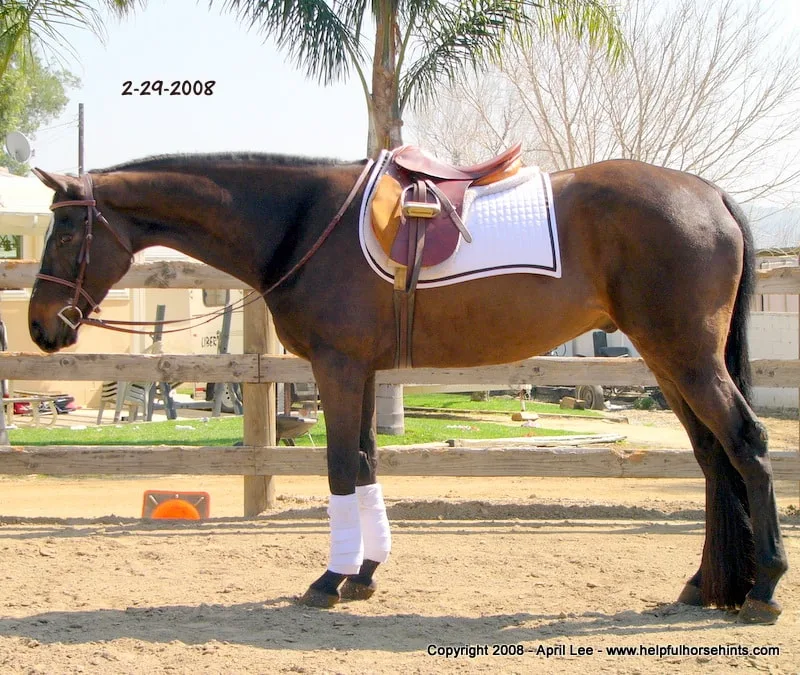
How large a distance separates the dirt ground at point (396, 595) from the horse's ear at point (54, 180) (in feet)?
6.39

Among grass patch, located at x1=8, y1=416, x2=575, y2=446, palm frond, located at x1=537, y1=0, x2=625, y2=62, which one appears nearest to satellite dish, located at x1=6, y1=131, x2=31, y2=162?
grass patch, located at x1=8, y1=416, x2=575, y2=446

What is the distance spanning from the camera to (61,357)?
6.16 metres

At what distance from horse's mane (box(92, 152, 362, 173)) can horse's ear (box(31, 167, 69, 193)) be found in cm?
25

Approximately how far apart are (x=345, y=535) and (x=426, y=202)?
63.0 inches

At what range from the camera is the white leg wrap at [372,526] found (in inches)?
168

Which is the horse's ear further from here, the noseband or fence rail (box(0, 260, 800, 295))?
fence rail (box(0, 260, 800, 295))

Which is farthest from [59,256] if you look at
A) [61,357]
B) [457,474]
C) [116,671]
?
[457,474]

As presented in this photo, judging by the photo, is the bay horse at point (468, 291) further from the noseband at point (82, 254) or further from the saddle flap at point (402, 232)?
the saddle flap at point (402, 232)

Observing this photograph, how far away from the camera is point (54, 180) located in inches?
156

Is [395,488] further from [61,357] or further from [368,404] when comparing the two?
[368,404]

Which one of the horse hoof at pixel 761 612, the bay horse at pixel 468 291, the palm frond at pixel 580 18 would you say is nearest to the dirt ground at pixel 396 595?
the horse hoof at pixel 761 612

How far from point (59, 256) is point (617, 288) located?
2581mm

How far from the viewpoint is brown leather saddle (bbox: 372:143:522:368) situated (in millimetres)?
3949

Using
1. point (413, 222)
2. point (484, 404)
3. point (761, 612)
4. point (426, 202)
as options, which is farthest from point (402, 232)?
point (484, 404)
